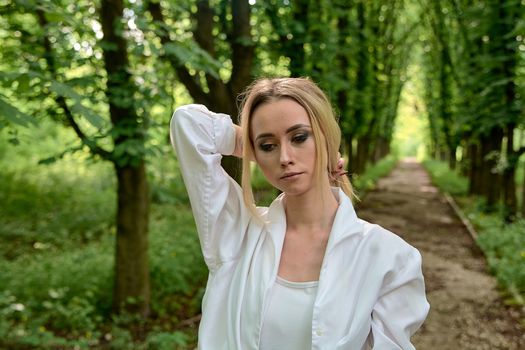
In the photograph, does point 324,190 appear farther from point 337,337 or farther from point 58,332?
point 58,332

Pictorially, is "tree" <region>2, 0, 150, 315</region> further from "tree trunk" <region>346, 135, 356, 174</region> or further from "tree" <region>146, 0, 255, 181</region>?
"tree trunk" <region>346, 135, 356, 174</region>

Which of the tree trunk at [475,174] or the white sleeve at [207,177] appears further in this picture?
the tree trunk at [475,174]

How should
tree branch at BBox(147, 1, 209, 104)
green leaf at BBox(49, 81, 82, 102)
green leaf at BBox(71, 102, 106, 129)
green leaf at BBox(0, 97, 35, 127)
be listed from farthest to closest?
tree branch at BBox(147, 1, 209, 104)
green leaf at BBox(71, 102, 106, 129)
green leaf at BBox(49, 81, 82, 102)
green leaf at BBox(0, 97, 35, 127)

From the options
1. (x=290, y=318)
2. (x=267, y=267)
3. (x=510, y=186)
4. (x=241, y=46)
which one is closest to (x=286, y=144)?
(x=267, y=267)

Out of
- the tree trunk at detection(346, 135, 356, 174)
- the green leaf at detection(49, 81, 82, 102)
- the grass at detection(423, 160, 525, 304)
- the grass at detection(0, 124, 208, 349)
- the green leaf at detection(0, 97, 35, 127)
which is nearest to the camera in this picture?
the green leaf at detection(0, 97, 35, 127)

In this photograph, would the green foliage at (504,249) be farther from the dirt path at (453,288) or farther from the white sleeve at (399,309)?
the white sleeve at (399,309)

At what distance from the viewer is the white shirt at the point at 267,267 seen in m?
1.67

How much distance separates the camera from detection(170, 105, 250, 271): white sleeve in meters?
1.87

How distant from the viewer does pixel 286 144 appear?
176 centimetres

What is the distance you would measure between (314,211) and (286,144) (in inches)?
12.5

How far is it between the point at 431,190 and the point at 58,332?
16.5 metres

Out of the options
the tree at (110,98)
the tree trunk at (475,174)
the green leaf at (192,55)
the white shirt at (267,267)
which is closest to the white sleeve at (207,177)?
the white shirt at (267,267)

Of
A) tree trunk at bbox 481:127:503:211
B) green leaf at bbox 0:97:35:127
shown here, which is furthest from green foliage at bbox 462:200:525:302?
green leaf at bbox 0:97:35:127

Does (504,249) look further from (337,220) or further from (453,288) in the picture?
(337,220)
